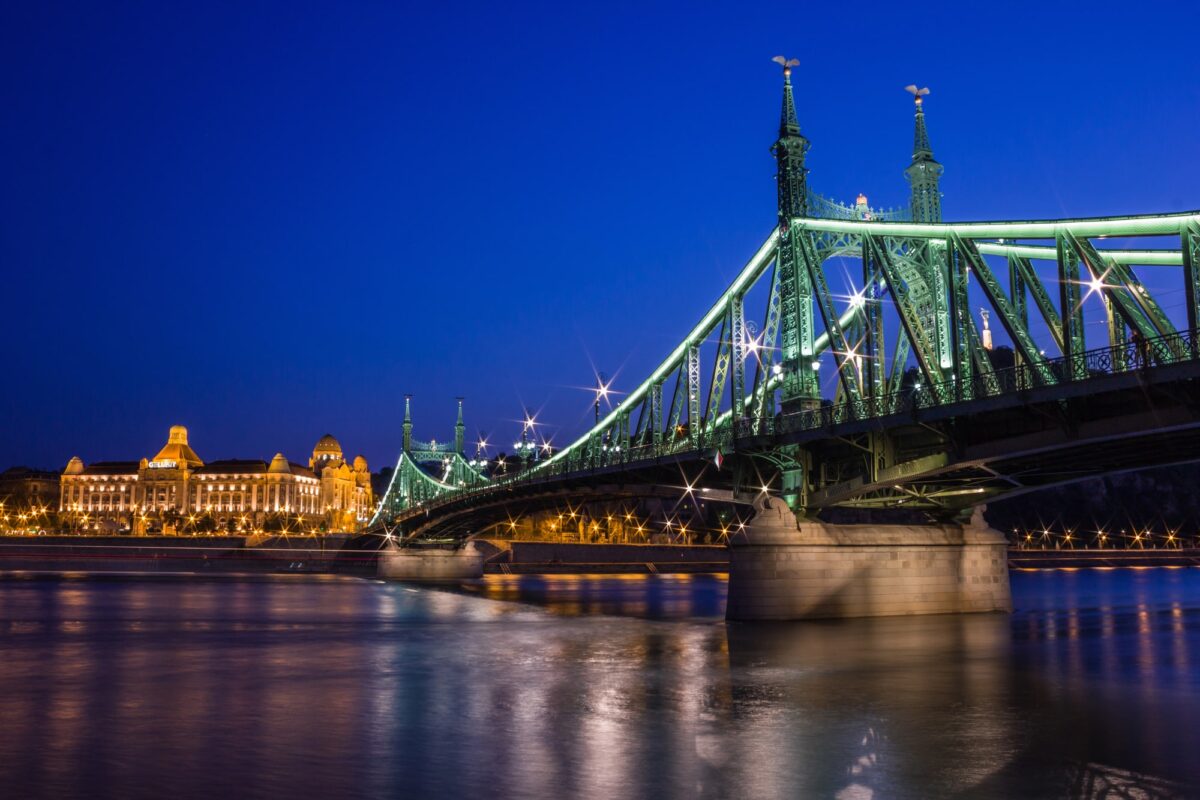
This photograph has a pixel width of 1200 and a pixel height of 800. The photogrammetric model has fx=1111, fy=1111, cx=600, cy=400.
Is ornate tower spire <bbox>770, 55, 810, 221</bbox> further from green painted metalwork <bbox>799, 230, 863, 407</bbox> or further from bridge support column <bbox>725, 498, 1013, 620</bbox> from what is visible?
bridge support column <bbox>725, 498, 1013, 620</bbox>

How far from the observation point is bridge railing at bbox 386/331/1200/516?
28156 mm

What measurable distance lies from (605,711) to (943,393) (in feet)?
65.4

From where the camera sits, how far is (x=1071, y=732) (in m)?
A: 16.7

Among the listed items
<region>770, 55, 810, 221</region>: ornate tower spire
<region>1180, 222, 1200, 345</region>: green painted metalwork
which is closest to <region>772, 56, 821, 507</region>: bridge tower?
<region>770, 55, 810, 221</region>: ornate tower spire

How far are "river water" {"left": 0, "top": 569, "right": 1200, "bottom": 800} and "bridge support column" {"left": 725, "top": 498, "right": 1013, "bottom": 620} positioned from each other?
1318 mm

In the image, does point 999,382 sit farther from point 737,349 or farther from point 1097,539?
point 1097,539

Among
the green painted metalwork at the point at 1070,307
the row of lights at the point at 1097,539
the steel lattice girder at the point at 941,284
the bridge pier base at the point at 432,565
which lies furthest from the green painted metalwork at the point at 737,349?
the row of lights at the point at 1097,539

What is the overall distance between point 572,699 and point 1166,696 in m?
11.2

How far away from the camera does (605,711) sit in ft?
62.2

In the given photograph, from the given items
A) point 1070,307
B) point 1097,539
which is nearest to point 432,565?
point 1070,307

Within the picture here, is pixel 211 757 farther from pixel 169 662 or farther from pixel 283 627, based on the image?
pixel 283 627

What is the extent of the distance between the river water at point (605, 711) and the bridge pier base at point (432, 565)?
57.9 metres

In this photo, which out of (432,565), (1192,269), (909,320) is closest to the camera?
(1192,269)

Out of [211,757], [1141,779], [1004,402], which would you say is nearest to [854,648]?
[1004,402]
